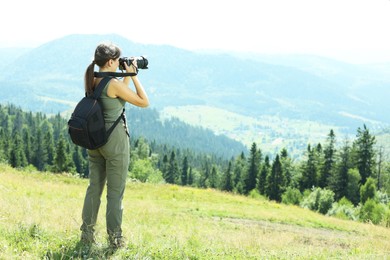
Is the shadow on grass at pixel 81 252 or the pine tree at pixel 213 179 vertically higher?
the shadow on grass at pixel 81 252

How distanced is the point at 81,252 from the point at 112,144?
1.52m

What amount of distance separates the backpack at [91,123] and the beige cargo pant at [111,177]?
163mm

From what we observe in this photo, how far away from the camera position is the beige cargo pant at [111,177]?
20.4 ft

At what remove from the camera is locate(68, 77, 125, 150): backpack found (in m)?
5.98

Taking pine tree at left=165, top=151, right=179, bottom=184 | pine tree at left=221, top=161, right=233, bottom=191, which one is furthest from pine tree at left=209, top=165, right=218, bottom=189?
pine tree at left=221, top=161, right=233, bottom=191

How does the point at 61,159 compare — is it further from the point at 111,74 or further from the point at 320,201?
the point at 111,74

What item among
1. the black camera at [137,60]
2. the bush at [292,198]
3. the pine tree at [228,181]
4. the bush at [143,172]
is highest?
the black camera at [137,60]

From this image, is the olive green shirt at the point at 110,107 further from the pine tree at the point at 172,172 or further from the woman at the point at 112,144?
the pine tree at the point at 172,172

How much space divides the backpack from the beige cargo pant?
0.54 ft

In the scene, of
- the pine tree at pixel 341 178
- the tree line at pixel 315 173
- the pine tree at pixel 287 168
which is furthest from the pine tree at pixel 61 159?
the pine tree at pixel 341 178

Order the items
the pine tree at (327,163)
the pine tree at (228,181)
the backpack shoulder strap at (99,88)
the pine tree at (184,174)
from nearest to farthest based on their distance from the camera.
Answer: the backpack shoulder strap at (99,88)
the pine tree at (327,163)
the pine tree at (228,181)
the pine tree at (184,174)

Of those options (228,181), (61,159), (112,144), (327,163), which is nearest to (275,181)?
(327,163)

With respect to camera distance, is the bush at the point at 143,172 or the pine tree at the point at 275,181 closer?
the pine tree at the point at 275,181

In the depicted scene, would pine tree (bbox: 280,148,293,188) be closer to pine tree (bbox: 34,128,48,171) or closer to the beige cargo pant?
pine tree (bbox: 34,128,48,171)
